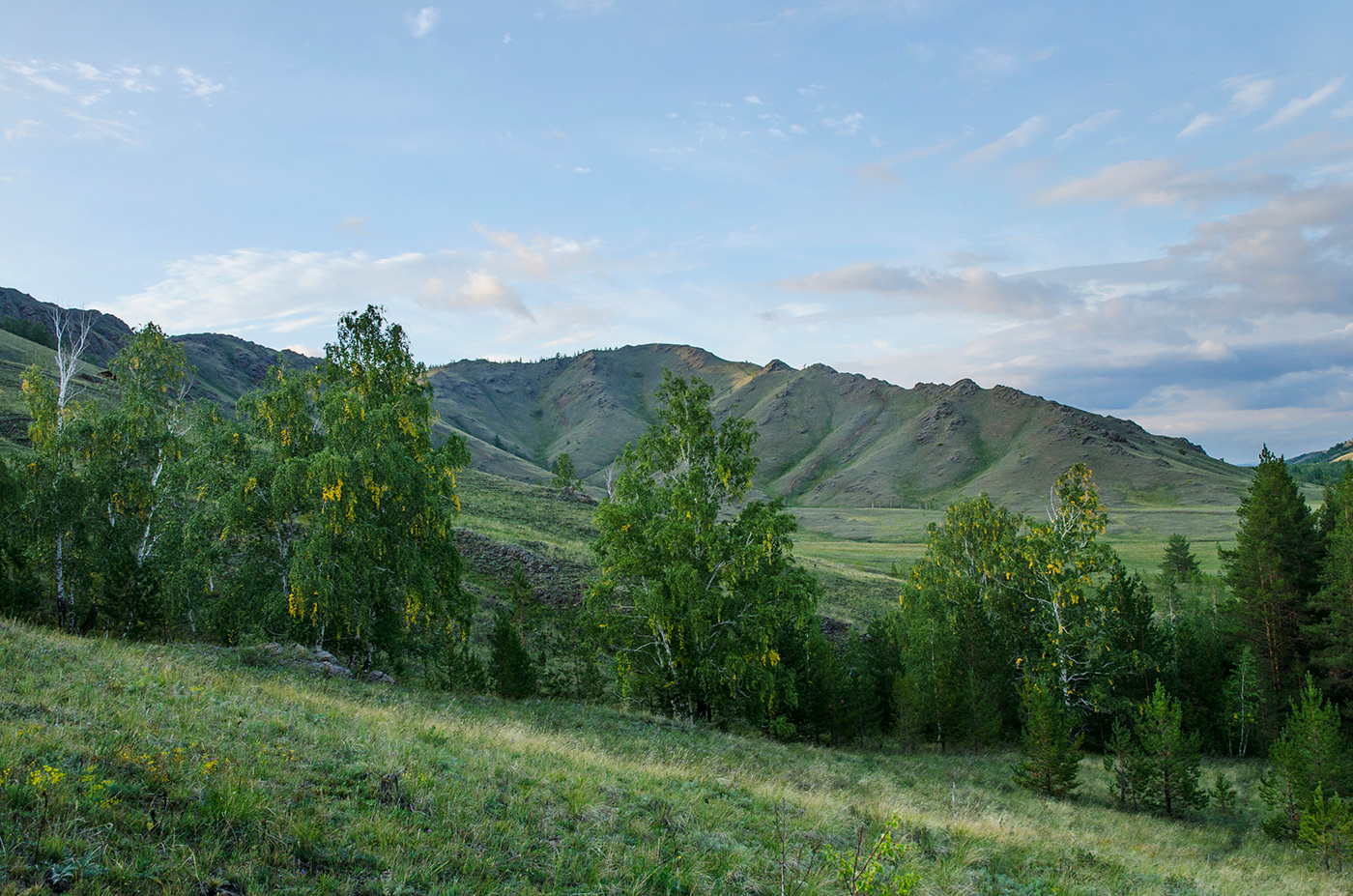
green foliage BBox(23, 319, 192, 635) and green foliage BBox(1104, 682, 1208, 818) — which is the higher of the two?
green foliage BBox(23, 319, 192, 635)

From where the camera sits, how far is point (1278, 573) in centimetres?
2884

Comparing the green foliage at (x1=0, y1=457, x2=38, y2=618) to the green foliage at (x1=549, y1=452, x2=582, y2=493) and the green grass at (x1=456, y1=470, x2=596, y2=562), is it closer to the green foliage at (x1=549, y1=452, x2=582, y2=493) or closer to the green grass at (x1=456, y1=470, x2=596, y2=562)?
the green grass at (x1=456, y1=470, x2=596, y2=562)

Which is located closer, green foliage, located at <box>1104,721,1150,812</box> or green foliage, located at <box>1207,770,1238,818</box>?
green foliage, located at <box>1104,721,1150,812</box>

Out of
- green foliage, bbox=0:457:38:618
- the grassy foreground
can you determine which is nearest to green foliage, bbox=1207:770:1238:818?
the grassy foreground

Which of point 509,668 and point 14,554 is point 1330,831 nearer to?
point 509,668

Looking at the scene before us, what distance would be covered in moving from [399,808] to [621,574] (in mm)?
16076

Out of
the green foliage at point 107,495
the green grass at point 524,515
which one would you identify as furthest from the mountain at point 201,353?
the green foliage at point 107,495

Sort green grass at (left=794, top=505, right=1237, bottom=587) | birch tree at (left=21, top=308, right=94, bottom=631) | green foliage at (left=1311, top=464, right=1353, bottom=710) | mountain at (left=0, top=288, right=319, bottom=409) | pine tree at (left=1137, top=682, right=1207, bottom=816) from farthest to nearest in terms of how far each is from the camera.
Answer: mountain at (left=0, top=288, right=319, bottom=409) → green grass at (left=794, top=505, right=1237, bottom=587) → green foliage at (left=1311, top=464, right=1353, bottom=710) → birch tree at (left=21, top=308, right=94, bottom=631) → pine tree at (left=1137, top=682, right=1207, bottom=816)

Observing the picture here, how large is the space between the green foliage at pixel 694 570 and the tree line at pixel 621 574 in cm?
10

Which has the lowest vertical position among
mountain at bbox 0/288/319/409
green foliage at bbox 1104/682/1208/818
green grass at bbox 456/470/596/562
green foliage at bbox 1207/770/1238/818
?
green foliage at bbox 1207/770/1238/818

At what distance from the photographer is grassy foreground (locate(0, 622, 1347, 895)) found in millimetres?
5035

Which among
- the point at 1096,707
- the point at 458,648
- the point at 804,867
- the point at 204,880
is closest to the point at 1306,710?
the point at 1096,707

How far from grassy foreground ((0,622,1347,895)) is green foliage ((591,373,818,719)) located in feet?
20.6

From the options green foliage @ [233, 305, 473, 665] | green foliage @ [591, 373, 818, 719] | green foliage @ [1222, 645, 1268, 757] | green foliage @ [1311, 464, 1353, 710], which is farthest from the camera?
green foliage @ [1222, 645, 1268, 757]
